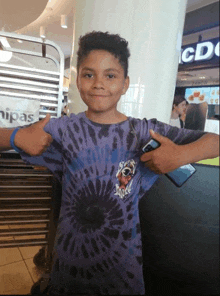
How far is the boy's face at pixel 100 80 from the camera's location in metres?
0.60

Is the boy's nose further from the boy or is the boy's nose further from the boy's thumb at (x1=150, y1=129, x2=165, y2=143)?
the boy's thumb at (x1=150, y1=129, x2=165, y2=143)

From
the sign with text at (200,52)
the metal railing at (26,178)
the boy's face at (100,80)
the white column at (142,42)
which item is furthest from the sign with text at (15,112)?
the sign with text at (200,52)

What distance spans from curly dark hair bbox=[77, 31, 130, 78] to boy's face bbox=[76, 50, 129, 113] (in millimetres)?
17

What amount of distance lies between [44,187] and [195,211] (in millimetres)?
710

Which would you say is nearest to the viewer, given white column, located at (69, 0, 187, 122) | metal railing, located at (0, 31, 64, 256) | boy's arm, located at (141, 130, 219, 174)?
boy's arm, located at (141, 130, 219, 174)

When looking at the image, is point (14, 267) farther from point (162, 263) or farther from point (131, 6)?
point (131, 6)

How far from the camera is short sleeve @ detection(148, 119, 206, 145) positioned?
1.91 feet

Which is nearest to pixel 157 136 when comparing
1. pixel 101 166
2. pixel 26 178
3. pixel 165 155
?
pixel 165 155

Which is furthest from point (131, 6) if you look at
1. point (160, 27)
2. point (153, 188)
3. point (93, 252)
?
point (93, 252)

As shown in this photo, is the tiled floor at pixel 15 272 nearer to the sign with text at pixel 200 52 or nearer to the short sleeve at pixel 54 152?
the short sleeve at pixel 54 152

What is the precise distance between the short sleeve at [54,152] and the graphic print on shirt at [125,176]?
19cm

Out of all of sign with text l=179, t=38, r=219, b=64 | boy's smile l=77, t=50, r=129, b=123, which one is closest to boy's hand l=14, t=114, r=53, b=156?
boy's smile l=77, t=50, r=129, b=123

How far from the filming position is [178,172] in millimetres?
625

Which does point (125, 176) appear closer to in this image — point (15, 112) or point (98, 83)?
point (98, 83)
